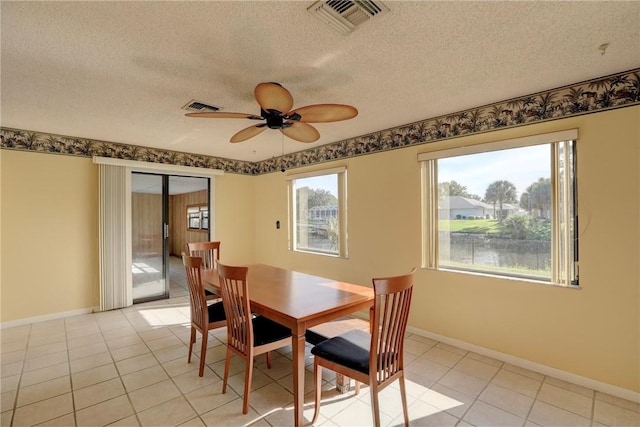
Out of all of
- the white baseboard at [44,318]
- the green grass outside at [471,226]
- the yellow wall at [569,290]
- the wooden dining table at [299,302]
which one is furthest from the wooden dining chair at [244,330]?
the white baseboard at [44,318]

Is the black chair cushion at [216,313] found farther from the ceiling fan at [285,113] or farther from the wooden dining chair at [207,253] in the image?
the ceiling fan at [285,113]

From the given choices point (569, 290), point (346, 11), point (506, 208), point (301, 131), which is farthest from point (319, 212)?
point (346, 11)

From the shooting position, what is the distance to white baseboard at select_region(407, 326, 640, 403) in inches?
84.9

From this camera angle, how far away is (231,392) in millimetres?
2238

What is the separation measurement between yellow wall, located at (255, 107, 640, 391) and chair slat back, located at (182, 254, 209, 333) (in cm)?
213

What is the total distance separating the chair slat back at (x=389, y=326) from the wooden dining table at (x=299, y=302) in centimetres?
38

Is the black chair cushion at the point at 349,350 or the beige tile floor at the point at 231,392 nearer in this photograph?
the black chair cushion at the point at 349,350

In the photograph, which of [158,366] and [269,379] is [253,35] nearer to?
[269,379]

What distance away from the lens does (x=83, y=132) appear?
12.0ft

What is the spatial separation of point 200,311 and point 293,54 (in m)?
2.21

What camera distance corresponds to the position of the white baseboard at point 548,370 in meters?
2.16

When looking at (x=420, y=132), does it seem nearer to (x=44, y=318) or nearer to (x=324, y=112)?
(x=324, y=112)

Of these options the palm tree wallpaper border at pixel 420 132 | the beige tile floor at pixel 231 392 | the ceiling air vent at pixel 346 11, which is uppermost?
the ceiling air vent at pixel 346 11

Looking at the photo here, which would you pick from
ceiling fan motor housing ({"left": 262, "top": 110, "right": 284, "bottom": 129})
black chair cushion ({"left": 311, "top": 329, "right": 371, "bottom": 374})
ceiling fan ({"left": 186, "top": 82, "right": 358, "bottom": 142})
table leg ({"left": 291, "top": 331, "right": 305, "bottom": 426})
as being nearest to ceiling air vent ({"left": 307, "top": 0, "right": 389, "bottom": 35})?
ceiling fan ({"left": 186, "top": 82, "right": 358, "bottom": 142})
